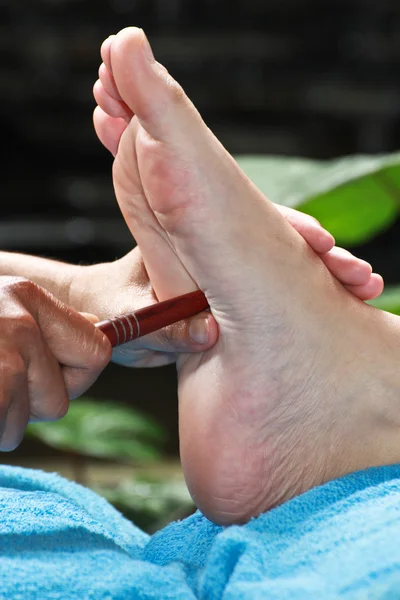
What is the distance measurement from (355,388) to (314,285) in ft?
0.29

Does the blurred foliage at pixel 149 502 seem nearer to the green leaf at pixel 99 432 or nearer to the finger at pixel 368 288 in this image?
the green leaf at pixel 99 432

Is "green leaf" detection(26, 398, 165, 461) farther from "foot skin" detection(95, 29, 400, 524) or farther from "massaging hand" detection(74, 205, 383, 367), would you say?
"foot skin" detection(95, 29, 400, 524)

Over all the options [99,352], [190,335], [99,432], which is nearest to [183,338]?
[190,335]

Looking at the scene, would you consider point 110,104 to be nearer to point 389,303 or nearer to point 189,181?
point 189,181

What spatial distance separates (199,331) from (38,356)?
0.53 feet

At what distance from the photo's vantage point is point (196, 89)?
189cm

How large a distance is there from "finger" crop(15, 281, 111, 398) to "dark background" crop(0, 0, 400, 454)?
1422 millimetres

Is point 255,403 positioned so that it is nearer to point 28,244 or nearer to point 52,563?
point 52,563

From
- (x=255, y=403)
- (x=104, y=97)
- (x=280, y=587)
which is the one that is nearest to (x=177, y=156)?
(x=104, y=97)

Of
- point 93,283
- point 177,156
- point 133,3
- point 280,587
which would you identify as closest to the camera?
point 280,587

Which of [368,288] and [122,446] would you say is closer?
[368,288]

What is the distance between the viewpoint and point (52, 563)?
1.60ft

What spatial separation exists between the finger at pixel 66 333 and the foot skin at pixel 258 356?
0.11 meters

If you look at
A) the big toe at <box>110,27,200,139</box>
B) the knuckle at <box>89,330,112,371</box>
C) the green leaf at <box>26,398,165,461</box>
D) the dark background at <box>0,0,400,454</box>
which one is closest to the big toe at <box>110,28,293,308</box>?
the big toe at <box>110,27,200,139</box>
